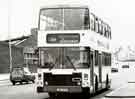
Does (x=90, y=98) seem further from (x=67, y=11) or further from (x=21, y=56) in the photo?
(x=21, y=56)

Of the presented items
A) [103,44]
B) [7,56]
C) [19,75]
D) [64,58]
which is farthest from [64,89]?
[7,56]

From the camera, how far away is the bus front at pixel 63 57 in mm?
20953

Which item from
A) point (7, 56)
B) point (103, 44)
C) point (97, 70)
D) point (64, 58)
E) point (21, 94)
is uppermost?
point (103, 44)

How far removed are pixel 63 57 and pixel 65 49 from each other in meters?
0.36

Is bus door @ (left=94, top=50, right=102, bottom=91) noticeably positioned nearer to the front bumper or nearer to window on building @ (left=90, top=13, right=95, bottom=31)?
window on building @ (left=90, top=13, right=95, bottom=31)

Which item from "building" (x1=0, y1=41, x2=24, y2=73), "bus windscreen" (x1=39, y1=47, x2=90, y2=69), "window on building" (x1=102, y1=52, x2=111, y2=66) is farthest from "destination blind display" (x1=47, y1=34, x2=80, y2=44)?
"building" (x1=0, y1=41, x2=24, y2=73)

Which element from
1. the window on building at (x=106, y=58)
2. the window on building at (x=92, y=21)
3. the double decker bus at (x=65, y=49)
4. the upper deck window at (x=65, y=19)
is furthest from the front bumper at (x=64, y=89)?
the window on building at (x=106, y=58)

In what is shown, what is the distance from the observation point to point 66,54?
827 inches

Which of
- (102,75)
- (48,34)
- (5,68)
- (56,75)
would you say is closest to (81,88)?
(56,75)

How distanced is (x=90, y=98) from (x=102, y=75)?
3.31 m

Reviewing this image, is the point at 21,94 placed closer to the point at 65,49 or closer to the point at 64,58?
the point at 64,58

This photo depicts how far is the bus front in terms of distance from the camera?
21.0 meters

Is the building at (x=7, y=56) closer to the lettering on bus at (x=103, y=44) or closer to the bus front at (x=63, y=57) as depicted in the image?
the lettering on bus at (x=103, y=44)

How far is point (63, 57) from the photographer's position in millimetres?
20969
